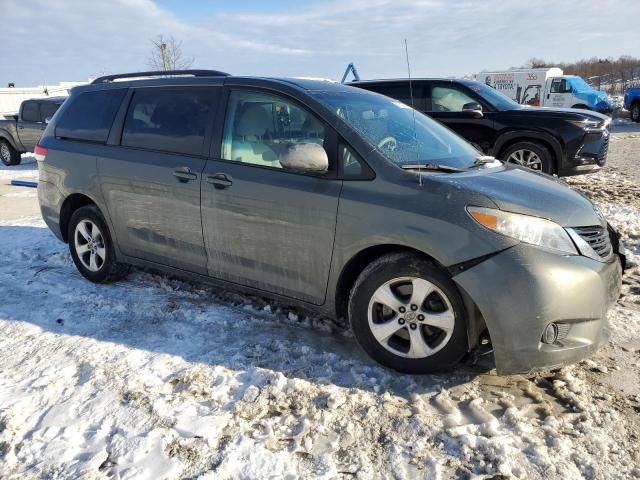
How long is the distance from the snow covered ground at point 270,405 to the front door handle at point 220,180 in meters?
1.00

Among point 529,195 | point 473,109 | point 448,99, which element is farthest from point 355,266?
point 448,99

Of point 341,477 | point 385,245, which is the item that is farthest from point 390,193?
point 341,477

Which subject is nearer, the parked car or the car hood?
the parked car

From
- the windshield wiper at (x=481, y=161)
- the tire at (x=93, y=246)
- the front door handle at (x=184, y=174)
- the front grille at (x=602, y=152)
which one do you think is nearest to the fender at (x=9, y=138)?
the tire at (x=93, y=246)

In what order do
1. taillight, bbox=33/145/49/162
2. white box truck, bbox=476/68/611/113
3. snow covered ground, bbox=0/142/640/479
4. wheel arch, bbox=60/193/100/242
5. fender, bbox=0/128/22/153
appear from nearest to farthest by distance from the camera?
snow covered ground, bbox=0/142/640/479 < wheel arch, bbox=60/193/100/242 < taillight, bbox=33/145/49/162 < fender, bbox=0/128/22/153 < white box truck, bbox=476/68/611/113

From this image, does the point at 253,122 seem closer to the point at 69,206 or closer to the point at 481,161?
the point at 481,161

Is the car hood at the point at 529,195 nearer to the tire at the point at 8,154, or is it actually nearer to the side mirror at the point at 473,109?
the side mirror at the point at 473,109

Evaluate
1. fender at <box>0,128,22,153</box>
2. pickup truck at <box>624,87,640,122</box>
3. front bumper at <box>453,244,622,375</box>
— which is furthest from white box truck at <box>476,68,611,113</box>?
front bumper at <box>453,244,622,375</box>

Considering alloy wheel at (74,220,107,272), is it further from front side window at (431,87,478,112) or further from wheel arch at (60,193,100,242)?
front side window at (431,87,478,112)

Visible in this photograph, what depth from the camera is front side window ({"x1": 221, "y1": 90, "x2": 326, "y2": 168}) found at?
3.53 metres

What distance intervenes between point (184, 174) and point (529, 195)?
92.6 inches

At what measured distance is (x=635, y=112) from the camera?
Answer: 2508 centimetres

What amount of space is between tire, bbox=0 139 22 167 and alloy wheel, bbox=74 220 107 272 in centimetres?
1262

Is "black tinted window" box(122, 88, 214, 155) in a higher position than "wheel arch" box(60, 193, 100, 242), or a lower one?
higher
